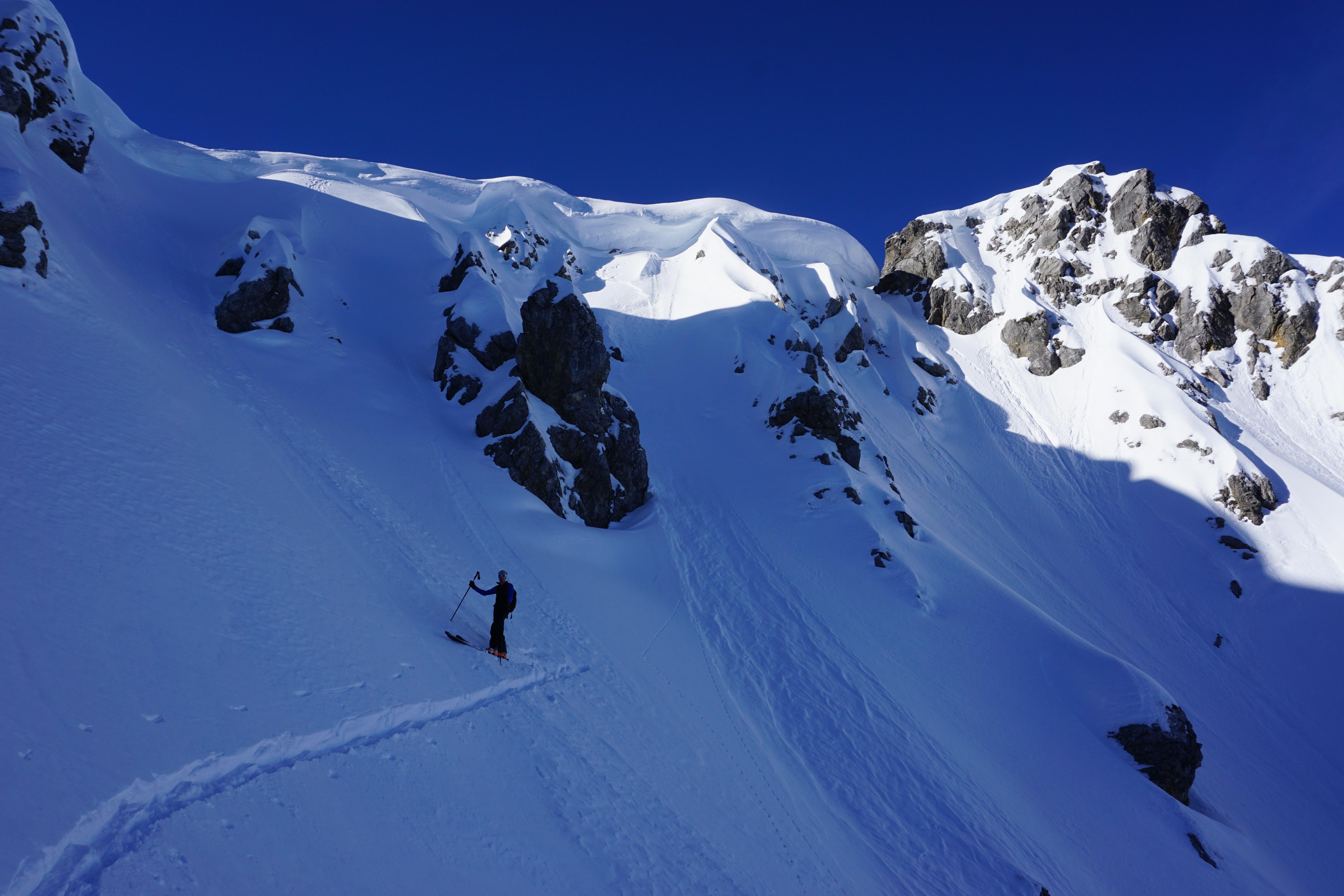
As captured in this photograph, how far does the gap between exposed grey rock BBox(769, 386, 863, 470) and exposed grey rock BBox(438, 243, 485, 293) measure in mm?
16117

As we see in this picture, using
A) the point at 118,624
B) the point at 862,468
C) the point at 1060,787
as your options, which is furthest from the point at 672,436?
the point at 118,624

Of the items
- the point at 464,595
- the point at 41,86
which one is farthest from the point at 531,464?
the point at 41,86

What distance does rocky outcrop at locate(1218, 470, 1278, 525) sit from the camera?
3300 centimetres

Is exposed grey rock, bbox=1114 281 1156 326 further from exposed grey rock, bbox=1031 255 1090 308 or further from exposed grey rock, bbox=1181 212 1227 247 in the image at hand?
exposed grey rock, bbox=1181 212 1227 247

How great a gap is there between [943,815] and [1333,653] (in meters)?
29.2

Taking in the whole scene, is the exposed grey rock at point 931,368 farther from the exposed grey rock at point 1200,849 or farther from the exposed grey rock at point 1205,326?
the exposed grey rock at point 1200,849

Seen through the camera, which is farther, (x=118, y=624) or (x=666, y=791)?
(x=666, y=791)

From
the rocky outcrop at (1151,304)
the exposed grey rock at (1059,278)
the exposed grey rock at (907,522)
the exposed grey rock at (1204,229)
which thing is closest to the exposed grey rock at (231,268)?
the exposed grey rock at (907,522)

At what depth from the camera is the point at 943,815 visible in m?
11.8

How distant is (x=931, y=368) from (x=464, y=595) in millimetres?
41815

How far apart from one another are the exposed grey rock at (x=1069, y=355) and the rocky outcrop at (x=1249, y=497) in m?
13.3

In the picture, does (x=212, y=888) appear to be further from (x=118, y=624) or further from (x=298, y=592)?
(x=298, y=592)

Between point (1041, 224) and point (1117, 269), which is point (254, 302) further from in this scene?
point (1041, 224)

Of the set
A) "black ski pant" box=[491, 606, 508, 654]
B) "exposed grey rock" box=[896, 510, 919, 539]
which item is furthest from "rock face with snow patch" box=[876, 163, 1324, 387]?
"black ski pant" box=[491, 606, 508, 654]
